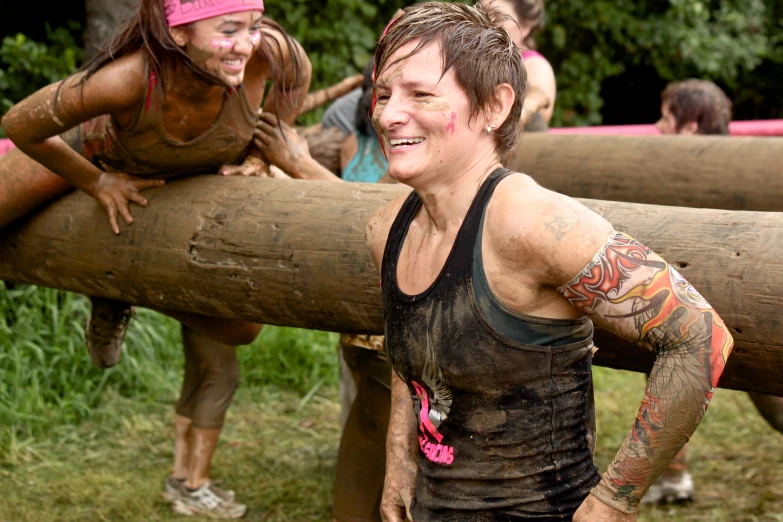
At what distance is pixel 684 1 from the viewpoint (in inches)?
402

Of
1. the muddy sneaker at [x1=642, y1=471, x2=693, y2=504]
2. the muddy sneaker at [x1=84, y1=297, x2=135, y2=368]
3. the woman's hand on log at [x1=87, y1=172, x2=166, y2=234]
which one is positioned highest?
the woman's hand on log at [x1=87, y1=172, x2=166, y2=234]

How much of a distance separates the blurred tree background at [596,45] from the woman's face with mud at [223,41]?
2.93 meters

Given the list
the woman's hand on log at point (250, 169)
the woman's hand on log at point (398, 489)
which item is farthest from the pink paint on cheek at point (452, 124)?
the woman's hand on log at point (250, 169)

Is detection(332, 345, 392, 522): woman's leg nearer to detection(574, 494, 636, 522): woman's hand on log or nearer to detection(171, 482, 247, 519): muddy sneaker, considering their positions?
detection(171, 482, 247, 519): muddy sneaker

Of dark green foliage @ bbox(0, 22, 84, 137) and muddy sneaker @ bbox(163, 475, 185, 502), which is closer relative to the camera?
muddy sneaker @ bbox(163, 475, 185, 502)

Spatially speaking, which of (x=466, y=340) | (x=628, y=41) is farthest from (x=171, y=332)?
(x=628, y=41)

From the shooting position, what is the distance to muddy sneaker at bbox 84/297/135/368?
379cm

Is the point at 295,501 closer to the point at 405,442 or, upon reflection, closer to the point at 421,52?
the point at 405,442

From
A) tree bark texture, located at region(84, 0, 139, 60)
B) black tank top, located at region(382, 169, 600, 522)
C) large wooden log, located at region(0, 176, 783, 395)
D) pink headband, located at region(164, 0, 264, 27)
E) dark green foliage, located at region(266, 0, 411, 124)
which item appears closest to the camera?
black tank top, located at region(382, 169, 600, 522)

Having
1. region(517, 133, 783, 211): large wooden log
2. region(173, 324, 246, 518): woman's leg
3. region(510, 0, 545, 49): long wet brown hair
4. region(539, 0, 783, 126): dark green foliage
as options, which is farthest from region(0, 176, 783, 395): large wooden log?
region(539, 0, 783, 126): dark green foliage

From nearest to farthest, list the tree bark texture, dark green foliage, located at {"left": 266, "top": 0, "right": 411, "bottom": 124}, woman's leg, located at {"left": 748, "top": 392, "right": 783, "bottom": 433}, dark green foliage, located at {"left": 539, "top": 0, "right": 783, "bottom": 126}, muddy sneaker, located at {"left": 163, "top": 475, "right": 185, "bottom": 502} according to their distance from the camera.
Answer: woman's leg, located at {"left": 748, "top": 392, "right": 783, "bottom": 433} → muddy sneaker, located at {"left": 163, "top": 475, "right": 185, "bottom": 502} → the tree bark texture → dark green foliage, located at {"left": 266, "top": 0, "right": 411, "bottom": 124} → dark green foliage, located at {"left": 539, "top": 0, "right": 783, "bottom": 126}

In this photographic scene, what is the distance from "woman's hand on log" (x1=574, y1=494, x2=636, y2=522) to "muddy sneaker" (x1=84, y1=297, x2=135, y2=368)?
2436mm

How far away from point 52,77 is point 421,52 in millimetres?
5578

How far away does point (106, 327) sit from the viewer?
3.84 metres
